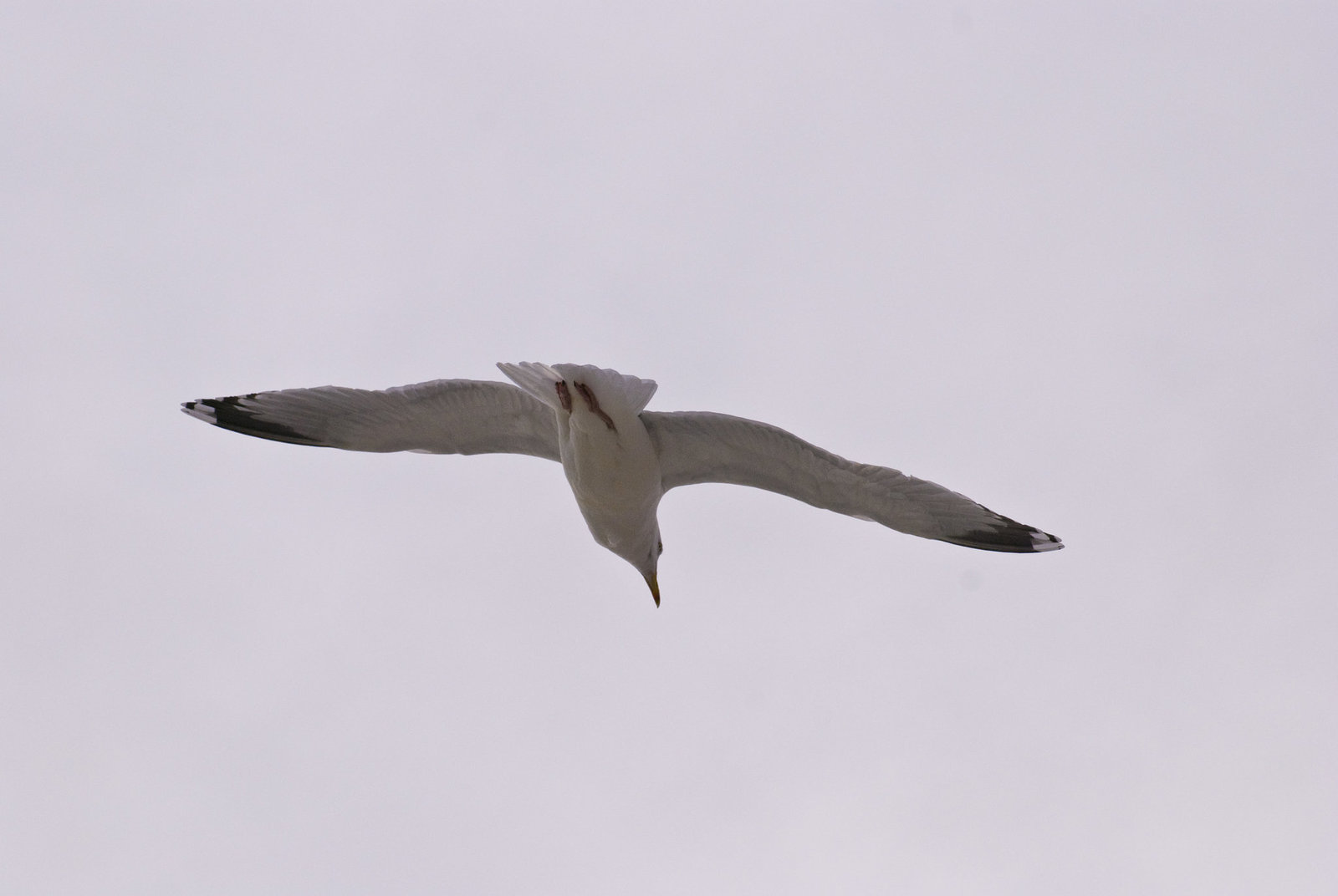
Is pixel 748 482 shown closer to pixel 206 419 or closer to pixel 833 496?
pixel 833 496

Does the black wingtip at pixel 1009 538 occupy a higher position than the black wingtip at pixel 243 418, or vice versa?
the black wingtip at pixel 243 418

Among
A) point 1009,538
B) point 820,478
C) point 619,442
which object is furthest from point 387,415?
point 1009,538

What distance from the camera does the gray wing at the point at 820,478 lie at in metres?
8.62

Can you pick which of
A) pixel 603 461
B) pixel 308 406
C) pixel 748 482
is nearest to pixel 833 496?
pixel 748 482

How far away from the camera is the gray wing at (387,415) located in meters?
8.82

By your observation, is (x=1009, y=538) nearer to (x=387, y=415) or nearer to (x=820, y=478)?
(x=820, y=478)

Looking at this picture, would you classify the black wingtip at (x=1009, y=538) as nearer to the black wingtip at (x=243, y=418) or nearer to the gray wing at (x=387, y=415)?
the gray wing at (x=387, y=415)

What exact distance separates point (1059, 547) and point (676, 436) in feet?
7.46

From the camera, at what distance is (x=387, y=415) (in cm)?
887

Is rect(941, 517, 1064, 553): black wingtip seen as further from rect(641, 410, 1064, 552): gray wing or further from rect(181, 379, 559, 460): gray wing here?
rect(181, 379, 559, 460): gray wing

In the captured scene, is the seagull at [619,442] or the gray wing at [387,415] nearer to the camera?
the seagull at [619,442]

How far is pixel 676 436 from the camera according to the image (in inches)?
348

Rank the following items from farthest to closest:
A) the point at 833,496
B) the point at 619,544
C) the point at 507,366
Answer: the point at 619,544 → the point at 833,496 → the point at 507,366

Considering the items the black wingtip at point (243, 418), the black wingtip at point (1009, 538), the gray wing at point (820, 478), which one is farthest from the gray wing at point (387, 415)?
the black wingtip at point (1009, 538)
